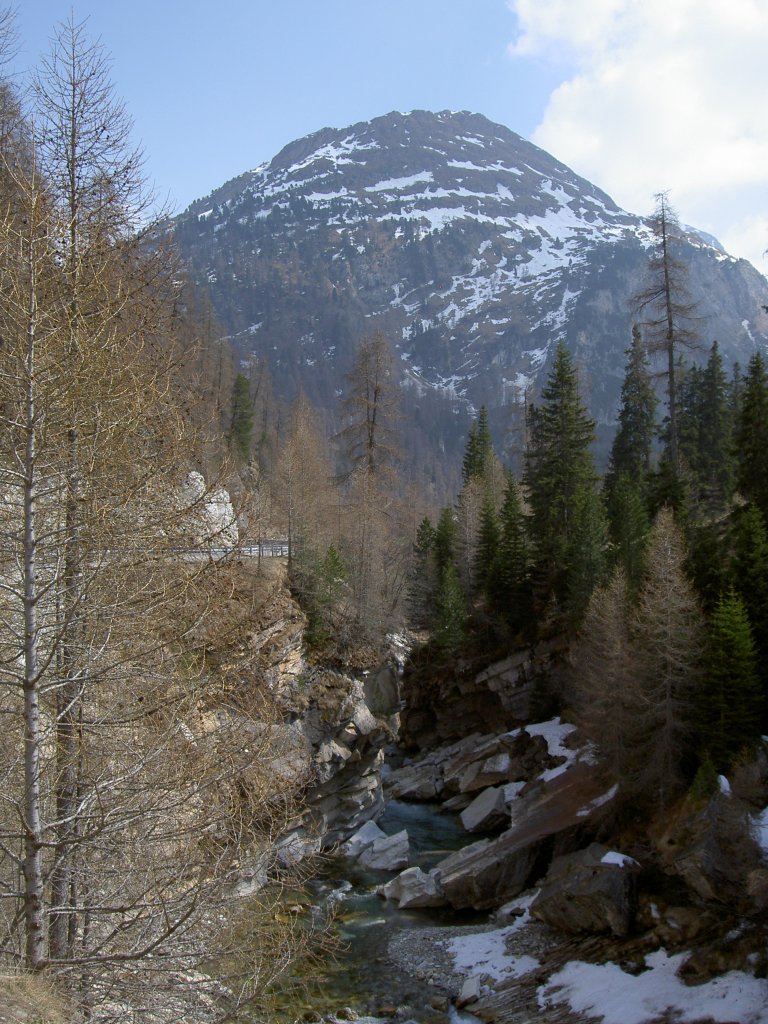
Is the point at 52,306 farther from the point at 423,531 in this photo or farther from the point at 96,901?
the point at 423,531

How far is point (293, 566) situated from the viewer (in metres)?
28.3

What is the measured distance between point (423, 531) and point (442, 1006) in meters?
38.1

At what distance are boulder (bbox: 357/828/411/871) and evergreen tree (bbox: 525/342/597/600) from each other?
1636 centimetres

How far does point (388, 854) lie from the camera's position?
26172 millimetres

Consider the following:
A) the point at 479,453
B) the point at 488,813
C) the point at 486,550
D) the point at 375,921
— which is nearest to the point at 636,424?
the point at 479,453

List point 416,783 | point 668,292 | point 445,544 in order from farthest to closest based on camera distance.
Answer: point 445,544, point 416,783, point 668,292

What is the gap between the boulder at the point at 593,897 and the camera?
18.5 m

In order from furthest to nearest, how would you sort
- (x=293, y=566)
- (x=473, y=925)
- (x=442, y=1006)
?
(x=293, y=566) → (x=473, y=925) → (x=442, y=1006)

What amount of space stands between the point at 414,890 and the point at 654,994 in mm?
9144

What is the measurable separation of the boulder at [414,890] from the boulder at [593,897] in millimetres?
3762

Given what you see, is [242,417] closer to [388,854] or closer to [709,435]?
[709,435]

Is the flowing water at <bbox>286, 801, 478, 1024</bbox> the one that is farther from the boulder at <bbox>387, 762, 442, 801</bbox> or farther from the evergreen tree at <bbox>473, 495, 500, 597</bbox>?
the evergreen tree at <bbox>473, 495, 500, 597</bbox>

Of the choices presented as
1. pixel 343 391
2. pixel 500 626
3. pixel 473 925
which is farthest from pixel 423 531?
pixel 343 391

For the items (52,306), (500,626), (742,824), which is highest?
(52,306)
